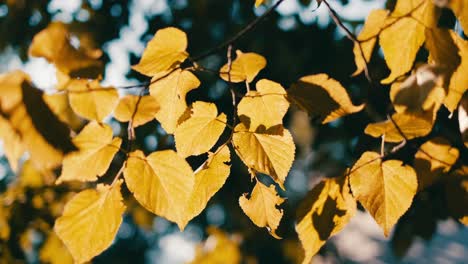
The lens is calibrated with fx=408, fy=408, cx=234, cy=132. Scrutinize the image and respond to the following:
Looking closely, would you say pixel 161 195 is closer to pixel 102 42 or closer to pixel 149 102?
pixel 149 102

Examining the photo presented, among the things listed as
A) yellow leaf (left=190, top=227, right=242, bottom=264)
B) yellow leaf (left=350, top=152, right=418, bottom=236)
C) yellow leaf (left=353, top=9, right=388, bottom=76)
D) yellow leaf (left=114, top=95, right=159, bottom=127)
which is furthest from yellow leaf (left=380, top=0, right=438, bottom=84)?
yellow leaf (left=190, top=227, right=242, bottom=264)

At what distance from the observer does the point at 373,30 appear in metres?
0.74

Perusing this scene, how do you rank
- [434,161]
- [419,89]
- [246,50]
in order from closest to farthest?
[419,89], [434,161], [246,50]

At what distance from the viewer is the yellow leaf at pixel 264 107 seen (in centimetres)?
67

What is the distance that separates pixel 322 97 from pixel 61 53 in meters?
0.42

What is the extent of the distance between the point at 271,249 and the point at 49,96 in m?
2.52

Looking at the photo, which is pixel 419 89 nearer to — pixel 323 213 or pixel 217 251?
pixel 323 213

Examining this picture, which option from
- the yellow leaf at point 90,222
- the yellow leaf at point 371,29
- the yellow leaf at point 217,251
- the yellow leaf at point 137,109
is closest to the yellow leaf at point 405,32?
the yellow leaf at point 371,29

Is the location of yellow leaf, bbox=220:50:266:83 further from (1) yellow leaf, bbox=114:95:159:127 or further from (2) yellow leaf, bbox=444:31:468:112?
(2) yellow leaf, bbox=444:31:468:112

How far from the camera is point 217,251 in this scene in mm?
2453

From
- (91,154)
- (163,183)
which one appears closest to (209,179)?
(163,183)

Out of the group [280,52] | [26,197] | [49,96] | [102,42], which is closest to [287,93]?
[49,96]

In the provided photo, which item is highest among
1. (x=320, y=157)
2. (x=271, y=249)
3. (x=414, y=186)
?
(x=414, y=186)

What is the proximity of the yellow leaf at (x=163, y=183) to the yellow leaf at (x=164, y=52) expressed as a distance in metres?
0.15
